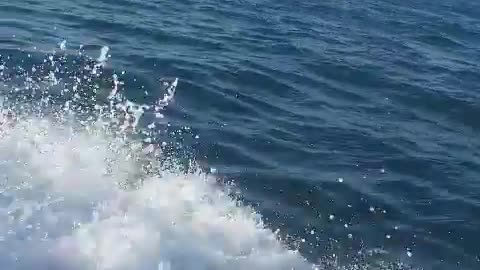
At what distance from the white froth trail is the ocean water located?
0.04 meters

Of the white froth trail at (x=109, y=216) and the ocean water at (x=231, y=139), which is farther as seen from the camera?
the ocean water at (x=231, y=139)

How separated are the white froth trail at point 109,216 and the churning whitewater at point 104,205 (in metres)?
0.02

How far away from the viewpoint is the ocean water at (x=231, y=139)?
41.0 ft

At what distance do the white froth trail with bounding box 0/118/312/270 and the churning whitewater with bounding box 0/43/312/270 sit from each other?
0.06ft

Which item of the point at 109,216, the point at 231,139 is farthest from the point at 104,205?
the point at 231,139

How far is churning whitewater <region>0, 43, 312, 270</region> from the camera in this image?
1179cm

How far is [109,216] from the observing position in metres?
12.7

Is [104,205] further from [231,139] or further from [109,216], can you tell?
[231,139]

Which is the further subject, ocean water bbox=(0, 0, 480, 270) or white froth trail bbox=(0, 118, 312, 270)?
ocean water bbox=(0, 0, 480, 270)

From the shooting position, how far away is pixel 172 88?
17938mm

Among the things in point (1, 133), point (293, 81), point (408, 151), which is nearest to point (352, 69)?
point (293, 81)

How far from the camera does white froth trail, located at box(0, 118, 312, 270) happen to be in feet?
38.4

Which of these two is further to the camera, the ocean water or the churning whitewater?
the ocean water

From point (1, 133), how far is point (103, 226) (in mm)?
3997
